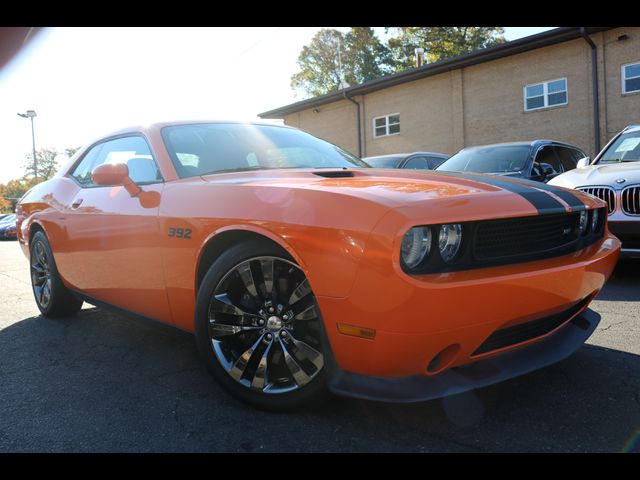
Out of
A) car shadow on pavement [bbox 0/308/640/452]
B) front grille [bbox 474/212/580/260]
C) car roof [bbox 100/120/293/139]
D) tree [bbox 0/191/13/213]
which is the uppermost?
tree [bbox 0/191/13/213]

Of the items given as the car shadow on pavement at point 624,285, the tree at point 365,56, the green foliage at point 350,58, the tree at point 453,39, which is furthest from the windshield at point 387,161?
the tree at point 365,56

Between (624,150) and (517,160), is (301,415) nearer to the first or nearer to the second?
(624,150)

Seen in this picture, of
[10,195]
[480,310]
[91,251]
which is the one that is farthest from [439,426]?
[10,195]

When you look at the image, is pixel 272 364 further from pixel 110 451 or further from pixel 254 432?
pixel 110 451

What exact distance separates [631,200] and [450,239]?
10.9ft

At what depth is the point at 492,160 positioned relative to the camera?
740 centimetres

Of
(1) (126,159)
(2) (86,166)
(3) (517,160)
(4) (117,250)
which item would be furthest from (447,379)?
(3) (517,160)

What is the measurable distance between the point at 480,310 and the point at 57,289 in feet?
11.0

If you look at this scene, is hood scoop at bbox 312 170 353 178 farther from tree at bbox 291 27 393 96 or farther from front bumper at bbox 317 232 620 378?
tree at bbox 291 27 393 96

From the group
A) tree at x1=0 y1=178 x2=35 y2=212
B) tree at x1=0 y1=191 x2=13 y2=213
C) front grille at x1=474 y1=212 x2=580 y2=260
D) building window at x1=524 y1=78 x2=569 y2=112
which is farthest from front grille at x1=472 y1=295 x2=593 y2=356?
tree at x1=0 y1=178 x2=35 y2=212

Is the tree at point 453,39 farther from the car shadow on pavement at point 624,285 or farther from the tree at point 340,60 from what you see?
the car shadow on pavement at point 624,285

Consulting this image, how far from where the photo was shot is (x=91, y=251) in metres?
3.44

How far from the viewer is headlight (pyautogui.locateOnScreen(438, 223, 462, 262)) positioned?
81.3 inches

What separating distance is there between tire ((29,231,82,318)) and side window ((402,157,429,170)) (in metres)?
5.98
